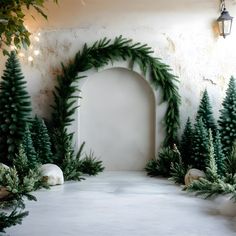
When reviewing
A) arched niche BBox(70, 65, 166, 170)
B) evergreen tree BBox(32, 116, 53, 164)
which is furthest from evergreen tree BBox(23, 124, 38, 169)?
arched niche BBox(70, 65, 166, 170)

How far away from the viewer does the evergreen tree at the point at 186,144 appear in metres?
5.53

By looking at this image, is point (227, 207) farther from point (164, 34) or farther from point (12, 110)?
point (12, 110)

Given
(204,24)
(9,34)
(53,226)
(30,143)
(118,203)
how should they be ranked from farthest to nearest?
(204,24) → (30,143) → (118,203) → (53,226) → (9,34)

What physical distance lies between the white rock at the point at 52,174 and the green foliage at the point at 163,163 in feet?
4.48

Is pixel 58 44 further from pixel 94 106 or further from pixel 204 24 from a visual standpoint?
pixel 204 24

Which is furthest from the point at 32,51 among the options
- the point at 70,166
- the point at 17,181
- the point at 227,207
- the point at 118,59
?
the point at 227,207

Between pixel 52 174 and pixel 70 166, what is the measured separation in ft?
1.55

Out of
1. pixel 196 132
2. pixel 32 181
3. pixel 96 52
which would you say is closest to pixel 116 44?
pixel 96 52

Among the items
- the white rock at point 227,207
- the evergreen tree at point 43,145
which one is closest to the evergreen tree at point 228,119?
the white rock at point 227,207

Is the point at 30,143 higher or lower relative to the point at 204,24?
lower

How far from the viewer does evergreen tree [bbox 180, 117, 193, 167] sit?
553cm

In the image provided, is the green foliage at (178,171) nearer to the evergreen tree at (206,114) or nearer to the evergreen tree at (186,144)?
the evergreen tree at (186,144)

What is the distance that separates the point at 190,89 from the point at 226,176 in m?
1.76

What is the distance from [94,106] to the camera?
6.10 meters
